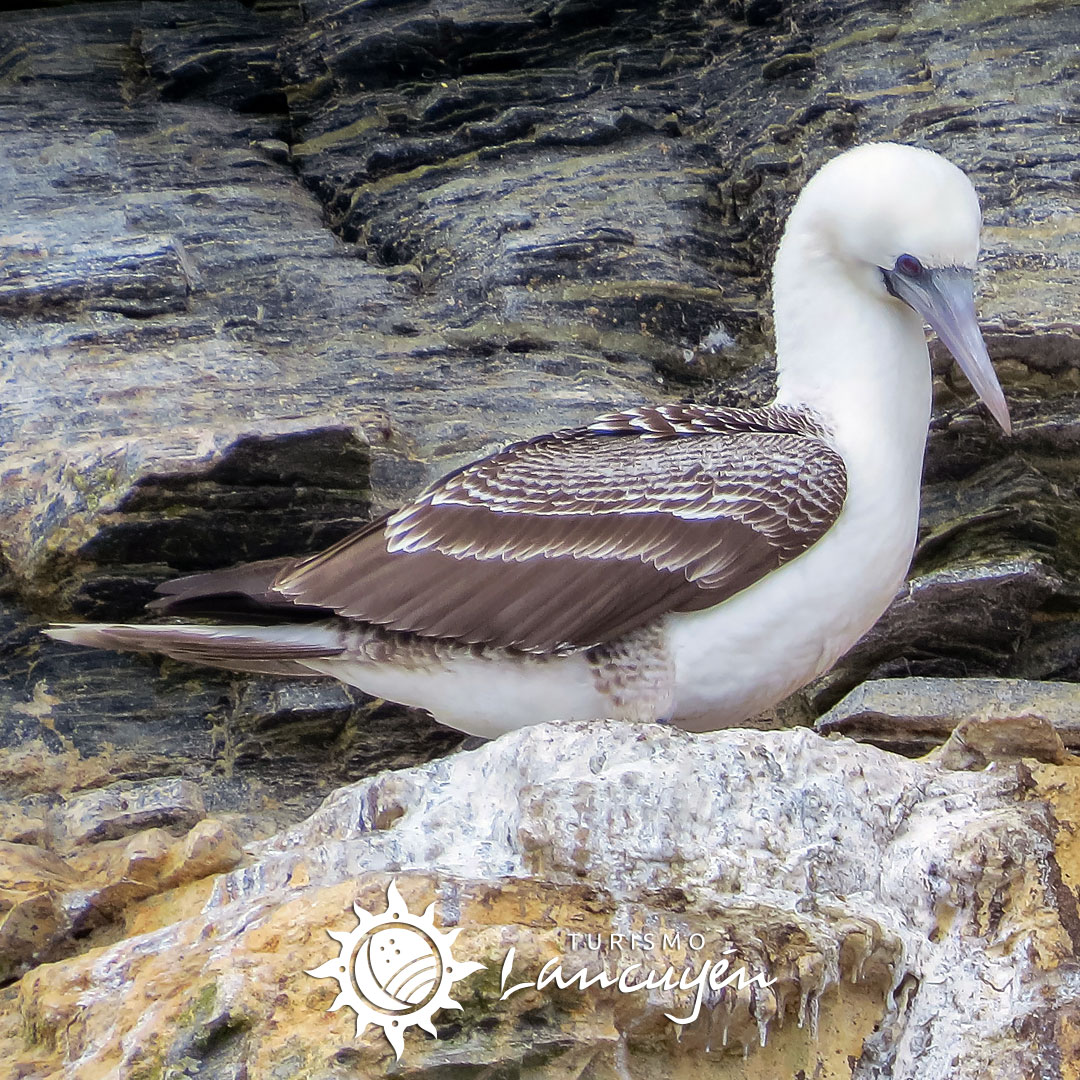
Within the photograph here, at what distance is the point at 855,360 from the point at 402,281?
11.2ft

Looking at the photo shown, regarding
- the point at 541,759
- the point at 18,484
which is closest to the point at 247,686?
the point at 18,484

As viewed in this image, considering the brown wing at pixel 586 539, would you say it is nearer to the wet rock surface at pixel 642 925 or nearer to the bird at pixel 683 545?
the bird at pixel 683 545

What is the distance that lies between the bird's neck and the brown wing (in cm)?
21

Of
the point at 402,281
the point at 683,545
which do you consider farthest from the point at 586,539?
the point at 402,281

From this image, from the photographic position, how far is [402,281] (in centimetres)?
812

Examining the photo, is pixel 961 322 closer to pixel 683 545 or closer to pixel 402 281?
pixel 683 545

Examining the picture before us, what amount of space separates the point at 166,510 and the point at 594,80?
3923 millimetres

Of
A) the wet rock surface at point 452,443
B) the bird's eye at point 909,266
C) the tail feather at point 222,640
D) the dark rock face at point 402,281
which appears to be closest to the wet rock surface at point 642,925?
the wet rock surface at point 452,443

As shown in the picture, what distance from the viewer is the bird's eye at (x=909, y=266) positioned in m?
5.12

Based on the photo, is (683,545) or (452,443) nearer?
(683,545)

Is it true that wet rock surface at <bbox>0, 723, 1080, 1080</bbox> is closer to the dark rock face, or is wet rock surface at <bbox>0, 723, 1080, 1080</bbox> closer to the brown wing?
the brown wing

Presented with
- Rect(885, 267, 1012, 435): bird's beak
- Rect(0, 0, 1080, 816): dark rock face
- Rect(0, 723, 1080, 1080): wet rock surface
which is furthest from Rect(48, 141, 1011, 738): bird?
Rect(0, 0, 1080, 816): dark rock face

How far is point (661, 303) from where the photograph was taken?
787cm

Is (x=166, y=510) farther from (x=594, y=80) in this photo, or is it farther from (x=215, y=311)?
(x=594, y=80)
